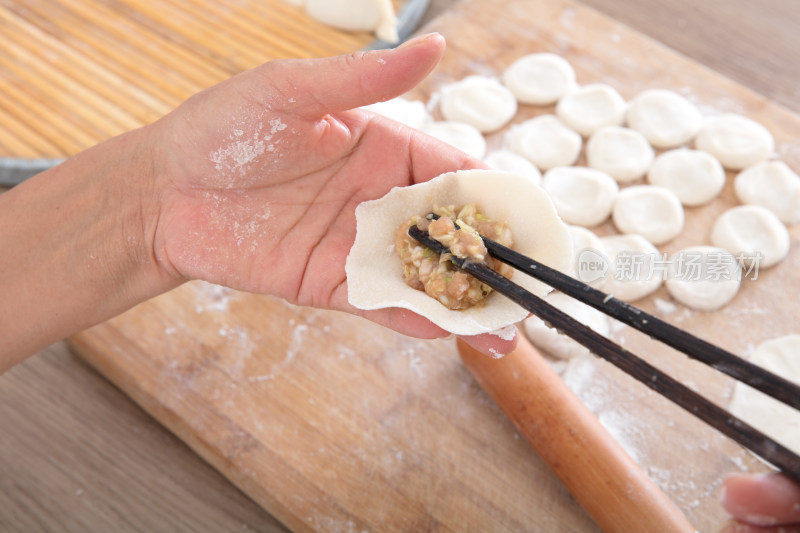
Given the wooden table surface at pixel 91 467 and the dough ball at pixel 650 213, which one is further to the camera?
the dough ball at pixel 650 213

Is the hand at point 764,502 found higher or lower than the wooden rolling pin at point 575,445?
higher

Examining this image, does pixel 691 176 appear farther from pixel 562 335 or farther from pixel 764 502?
pixel 764 502

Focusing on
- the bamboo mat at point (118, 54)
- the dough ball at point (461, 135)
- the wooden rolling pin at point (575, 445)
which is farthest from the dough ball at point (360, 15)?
the wooden rolling pin at point (575, 445)

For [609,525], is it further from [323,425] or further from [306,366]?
[306,366]

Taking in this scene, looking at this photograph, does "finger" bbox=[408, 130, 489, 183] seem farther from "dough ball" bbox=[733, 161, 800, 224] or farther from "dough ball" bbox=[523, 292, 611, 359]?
"dough ball" bbox=[733, 161, 800, 224]

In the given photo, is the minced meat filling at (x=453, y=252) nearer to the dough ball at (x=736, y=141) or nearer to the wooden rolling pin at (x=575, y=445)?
the wooden rolling pin at (x=575, y=445)

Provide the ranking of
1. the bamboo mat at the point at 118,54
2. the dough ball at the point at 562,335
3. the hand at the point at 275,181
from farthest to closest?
1. the bamboo mat at the point at 118,54
2. the dough ball at the point at 562,335
3. the hand at the point at 275,181
